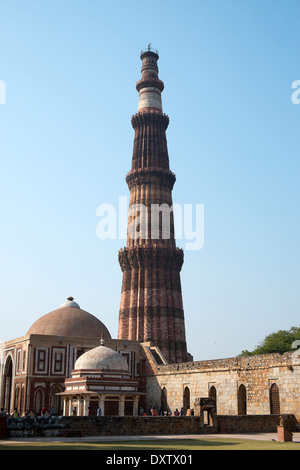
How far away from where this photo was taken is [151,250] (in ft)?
159

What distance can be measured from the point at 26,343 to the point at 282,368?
19.0 meters

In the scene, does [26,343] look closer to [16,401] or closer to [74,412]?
[16,401]

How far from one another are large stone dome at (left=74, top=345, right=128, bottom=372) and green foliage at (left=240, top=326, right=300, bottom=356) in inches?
1135

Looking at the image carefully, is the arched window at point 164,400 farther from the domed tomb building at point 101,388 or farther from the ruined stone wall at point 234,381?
the domed tomb building at point 101,388

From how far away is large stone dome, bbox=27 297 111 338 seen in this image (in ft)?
136

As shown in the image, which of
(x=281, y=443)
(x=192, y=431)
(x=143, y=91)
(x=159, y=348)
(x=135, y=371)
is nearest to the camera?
(x=281, y=443)

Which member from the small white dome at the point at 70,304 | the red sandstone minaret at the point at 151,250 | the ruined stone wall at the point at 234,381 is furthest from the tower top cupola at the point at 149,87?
the ruined stone wall at the point at 234,381

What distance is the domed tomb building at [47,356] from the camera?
126 ft

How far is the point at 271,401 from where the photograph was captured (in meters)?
29.2

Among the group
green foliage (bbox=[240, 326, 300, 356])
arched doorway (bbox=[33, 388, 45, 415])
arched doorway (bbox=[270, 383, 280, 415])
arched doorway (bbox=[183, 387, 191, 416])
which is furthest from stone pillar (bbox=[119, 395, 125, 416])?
green foliage (bbox=[240, 326, 300, 356])

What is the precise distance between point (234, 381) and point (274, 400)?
3.51 m

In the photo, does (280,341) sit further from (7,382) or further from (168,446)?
(168,446)

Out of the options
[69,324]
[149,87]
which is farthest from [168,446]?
[149,87]
